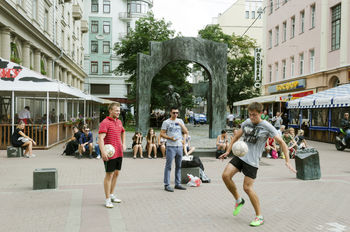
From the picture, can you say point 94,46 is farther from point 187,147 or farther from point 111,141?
point 111,141

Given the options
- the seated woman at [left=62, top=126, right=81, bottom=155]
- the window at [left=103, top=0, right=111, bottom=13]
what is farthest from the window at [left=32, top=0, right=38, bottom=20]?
the window at [left=103, top=0, right=111, bottom=13]

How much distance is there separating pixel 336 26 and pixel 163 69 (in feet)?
41.9

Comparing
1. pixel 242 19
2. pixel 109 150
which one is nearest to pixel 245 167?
pixel 109 150

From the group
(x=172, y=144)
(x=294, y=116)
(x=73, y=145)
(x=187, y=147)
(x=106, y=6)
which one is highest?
(x=106, y=6)

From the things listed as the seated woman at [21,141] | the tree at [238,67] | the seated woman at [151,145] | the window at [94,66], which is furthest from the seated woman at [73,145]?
the window at [94,66]

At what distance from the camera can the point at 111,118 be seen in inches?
245

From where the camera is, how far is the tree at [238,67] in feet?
153

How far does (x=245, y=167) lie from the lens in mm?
5316

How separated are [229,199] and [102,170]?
4.62 meters

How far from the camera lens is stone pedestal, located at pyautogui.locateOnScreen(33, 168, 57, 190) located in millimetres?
7633

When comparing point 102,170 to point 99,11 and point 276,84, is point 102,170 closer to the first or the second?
point 276,84

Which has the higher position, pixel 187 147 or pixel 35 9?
pixel 35 9

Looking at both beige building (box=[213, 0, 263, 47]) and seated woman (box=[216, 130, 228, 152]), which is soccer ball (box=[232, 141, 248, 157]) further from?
beige building (box=[213, 0, 263, 47])

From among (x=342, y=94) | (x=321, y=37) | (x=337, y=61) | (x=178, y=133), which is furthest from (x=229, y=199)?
(x=321, y=37)
